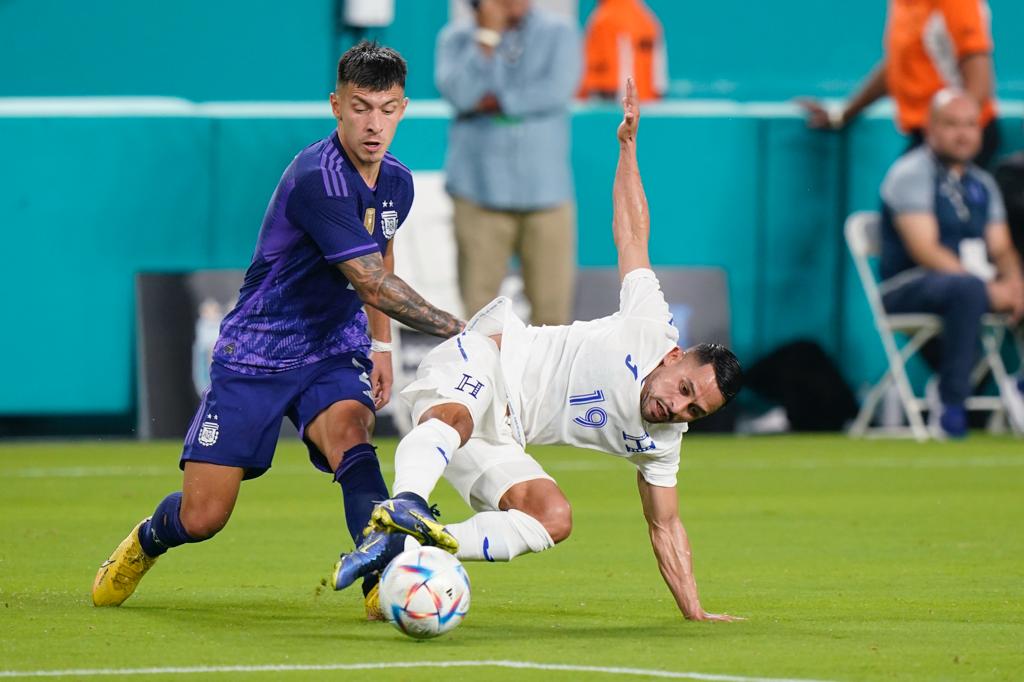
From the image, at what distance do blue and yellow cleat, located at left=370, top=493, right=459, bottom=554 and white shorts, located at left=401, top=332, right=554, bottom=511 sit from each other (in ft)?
2.42

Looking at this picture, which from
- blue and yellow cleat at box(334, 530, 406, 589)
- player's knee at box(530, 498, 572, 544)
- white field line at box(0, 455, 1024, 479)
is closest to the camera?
blue and yellow cleat at box(334, 530, 406, 589)

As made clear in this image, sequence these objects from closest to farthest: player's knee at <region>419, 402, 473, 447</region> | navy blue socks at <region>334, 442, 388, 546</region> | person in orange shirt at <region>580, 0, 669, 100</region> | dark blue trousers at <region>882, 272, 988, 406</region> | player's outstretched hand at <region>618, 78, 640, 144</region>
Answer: player's knee at <region>419, 402, 473, 447</region>
navy blue socks at <region>334, 442, 388, 546</region>
player's outstretched hand at <region>618, 78, 640, 144</region>
dark blue trousers at <region>882, 272, 988, 406</region>
person in orange shirt at <region>580, 0, 669, 100</region>

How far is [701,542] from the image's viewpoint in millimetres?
9094

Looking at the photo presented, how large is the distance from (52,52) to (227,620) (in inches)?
537

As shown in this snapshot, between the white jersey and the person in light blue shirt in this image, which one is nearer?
the white jersey

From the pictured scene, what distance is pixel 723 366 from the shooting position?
6.40m

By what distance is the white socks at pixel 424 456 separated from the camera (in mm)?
5930

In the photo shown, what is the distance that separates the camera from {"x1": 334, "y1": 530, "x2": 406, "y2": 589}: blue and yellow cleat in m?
5.61

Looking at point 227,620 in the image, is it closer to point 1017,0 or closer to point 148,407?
point 148,407

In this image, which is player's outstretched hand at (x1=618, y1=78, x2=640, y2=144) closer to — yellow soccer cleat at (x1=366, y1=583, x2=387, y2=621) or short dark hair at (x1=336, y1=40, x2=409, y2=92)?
short dark hair at (x1=336, y1=40, x2=409, y2=92)

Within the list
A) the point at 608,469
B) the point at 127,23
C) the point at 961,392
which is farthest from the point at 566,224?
the point at 127,23

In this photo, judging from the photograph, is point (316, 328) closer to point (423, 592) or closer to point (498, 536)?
point (498, 536)

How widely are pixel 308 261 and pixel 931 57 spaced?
8648 mm

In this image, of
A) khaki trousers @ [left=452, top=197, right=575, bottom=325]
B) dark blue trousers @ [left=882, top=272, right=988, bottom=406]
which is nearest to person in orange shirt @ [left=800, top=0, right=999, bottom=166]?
dark blue trousers @ [left=882, top=272, right=988, bottom=406]
